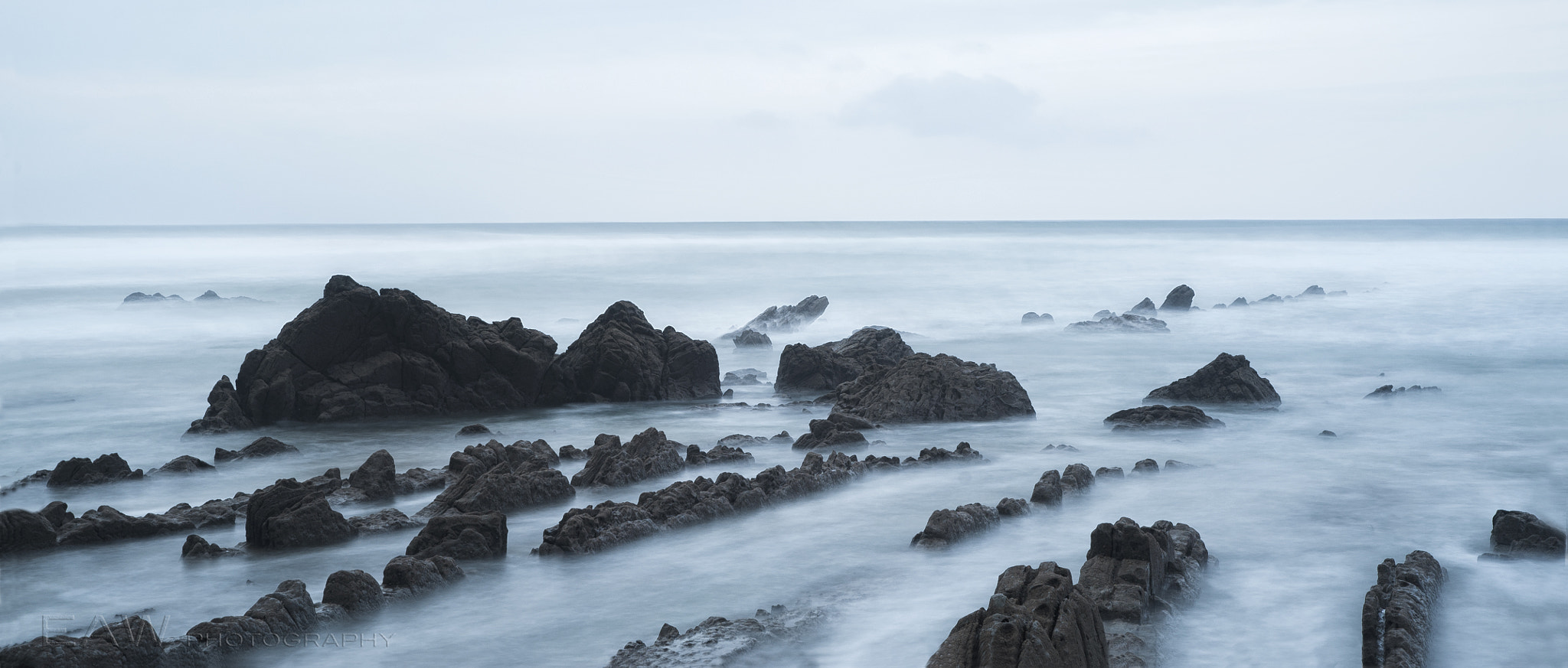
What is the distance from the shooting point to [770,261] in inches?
2793

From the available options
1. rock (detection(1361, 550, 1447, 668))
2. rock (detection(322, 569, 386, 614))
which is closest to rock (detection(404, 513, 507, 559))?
rock (detection(322, 569, 386, 614))

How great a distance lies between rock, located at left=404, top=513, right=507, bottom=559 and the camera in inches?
351

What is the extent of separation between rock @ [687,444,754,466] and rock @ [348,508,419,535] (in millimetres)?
3627

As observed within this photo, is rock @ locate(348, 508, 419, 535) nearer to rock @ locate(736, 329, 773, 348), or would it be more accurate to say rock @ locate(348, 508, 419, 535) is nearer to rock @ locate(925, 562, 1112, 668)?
rock @ locate(925, 562, 1112, 668)

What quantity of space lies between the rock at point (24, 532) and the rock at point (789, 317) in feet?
71.2

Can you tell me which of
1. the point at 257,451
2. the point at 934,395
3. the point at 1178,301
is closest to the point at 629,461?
the point at 257,451

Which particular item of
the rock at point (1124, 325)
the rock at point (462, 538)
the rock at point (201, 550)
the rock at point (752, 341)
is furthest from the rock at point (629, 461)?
the rock at point (1124, 325)

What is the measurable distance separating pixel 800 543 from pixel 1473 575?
219 inches

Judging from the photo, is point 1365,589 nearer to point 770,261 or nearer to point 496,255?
point 770,261

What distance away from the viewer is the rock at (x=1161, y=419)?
1561 centimetres

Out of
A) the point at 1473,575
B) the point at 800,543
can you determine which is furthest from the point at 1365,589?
the point at 800,543

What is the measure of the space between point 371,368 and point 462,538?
29.5 feet

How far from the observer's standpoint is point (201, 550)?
29.5ft

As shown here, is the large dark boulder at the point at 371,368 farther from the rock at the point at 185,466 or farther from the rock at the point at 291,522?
the rock at the point at 291,522
